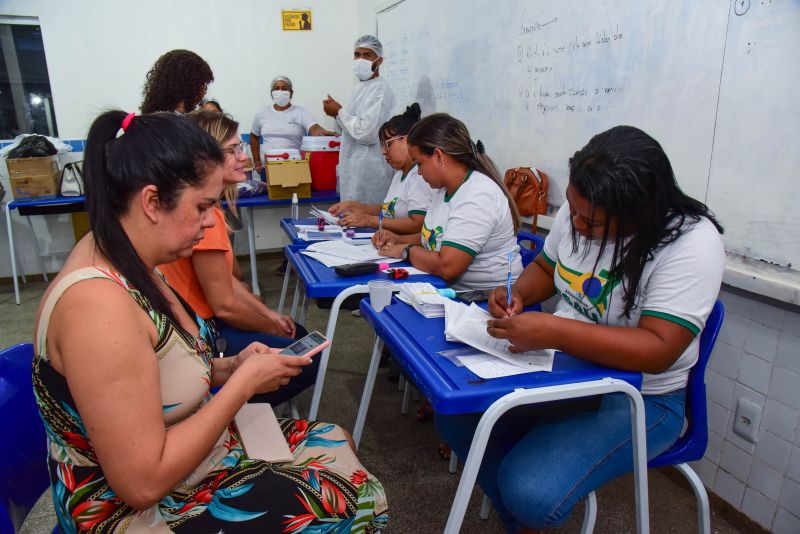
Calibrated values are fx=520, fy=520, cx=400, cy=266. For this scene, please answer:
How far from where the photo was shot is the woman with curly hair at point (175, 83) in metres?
2.64

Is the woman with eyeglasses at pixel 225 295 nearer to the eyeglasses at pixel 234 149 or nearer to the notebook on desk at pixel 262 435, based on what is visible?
the eyeglasses at pixel 234 149

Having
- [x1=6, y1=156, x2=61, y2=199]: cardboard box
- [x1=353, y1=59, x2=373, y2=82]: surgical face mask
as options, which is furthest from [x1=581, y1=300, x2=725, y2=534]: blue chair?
[x1=6, y1=156, x2=61, y2=199]: cardboard box

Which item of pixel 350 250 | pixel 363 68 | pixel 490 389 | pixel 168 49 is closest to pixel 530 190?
pixel 350 250

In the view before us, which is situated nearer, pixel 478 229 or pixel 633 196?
pixel 633 196

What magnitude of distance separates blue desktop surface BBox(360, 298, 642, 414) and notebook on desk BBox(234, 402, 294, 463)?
12.5 inches

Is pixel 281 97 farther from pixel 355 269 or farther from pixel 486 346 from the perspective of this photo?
pixel 486 346

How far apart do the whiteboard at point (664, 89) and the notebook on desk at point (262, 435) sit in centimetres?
143

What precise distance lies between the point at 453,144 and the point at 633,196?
38.3 inches

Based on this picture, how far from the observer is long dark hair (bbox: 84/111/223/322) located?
854 mm

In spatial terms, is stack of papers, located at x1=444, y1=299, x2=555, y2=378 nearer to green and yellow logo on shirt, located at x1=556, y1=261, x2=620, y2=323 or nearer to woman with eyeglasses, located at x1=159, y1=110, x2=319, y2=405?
green and yellow logo on shirt, located at x1=556, y1=261, x2=620, y2=323

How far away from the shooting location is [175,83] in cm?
264

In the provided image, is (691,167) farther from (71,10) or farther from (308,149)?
(71,10)

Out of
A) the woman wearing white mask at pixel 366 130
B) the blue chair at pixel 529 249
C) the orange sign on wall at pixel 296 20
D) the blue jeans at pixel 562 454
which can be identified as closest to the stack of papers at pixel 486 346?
the blue jeans at pixel 562 454

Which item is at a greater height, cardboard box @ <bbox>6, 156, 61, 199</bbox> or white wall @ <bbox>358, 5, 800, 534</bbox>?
cardboard box @ <bbox>6, 156, 61, 199</bbox>
